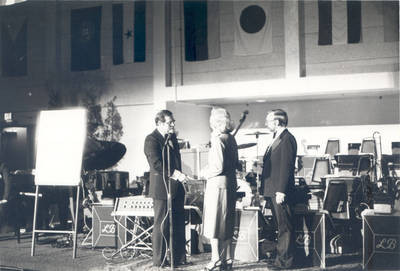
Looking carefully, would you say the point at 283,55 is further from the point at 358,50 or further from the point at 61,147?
the point at 61,147

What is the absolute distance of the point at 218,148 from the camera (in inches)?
188

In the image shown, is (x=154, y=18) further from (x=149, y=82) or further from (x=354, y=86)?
(x=354, y=86)

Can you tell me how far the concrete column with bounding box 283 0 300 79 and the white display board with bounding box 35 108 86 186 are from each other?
7.06 m

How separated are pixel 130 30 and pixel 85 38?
124 centimetres

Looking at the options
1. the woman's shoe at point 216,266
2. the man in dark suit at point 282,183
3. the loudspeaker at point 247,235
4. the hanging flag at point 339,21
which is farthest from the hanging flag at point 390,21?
the woman's shoe at point 216,266

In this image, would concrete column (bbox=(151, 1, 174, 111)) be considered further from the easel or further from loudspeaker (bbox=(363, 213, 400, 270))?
loudspeaker (bbox=(363, 213, 400, 270))

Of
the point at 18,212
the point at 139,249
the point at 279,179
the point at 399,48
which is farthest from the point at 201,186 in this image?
the point at 399,48

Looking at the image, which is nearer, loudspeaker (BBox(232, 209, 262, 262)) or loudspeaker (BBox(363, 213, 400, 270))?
loudspeaker (BBox(363, 213, 400, 270))

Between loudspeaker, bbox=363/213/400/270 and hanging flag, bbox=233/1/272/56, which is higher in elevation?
hanging flag, bbox=233/1/272/56

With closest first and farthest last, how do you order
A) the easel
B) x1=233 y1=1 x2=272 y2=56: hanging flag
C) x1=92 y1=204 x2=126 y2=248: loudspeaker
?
the easel
x1=92 y1=204 x2=126 y2=248: loudspeaker
x1=233 y1=1 x2=272 y2=56: hanging flag

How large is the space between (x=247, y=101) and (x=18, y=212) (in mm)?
7882

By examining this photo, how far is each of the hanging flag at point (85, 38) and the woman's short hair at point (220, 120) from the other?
341 inches

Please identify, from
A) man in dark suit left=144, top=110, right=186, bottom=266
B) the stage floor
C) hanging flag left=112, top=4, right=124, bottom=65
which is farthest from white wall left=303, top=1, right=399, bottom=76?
man in dark suit left=144, top=110, right=186, bottom=266

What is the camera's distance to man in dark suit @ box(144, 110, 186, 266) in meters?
4.98
